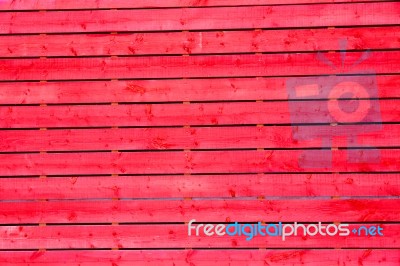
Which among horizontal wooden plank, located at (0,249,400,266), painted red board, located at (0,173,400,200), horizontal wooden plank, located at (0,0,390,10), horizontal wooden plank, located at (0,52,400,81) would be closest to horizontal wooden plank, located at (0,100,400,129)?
horizontal wooden plank, located at (0,52,400,81)

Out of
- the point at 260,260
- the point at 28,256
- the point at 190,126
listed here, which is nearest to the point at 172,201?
the point at 190,126

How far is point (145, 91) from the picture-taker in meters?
4.65

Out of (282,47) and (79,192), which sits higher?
(282,47)

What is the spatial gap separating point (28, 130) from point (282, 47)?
3.11 m

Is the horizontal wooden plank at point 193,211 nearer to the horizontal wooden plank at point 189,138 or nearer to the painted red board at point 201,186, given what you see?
Answer: the painted red board at point 201,186

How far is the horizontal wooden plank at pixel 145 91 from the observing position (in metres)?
4.62

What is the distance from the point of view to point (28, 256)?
4.64 meters

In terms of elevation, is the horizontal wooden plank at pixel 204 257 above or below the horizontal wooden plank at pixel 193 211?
below

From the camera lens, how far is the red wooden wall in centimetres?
455

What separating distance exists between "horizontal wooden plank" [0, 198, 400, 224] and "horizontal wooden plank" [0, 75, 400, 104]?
1.18 m

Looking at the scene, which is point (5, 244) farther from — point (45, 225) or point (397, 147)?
point (397, 147)

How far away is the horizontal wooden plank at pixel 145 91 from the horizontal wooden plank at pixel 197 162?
0.63m

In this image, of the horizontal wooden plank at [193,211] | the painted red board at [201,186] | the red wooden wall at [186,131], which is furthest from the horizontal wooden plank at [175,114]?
the horizontal wooden plank at [193,211]

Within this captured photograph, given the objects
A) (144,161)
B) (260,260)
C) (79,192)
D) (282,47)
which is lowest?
(260,260)
